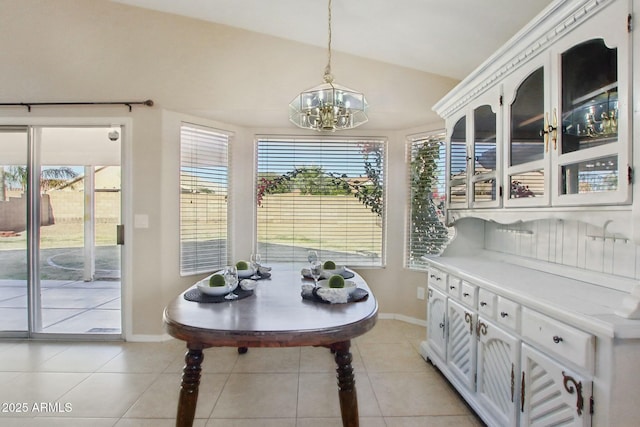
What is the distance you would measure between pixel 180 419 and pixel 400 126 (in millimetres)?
3199

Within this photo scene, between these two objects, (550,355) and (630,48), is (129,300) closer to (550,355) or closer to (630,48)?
(550,355)

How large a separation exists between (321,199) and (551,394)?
2.71 m

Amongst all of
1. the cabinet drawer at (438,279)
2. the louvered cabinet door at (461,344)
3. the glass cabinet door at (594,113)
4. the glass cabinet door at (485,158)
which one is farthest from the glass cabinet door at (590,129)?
the cabinet drawer at (438,279)

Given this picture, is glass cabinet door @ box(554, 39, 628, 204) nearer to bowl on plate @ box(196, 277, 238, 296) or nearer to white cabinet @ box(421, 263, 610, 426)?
white cabinet @ box(421, 263, 610, 426)

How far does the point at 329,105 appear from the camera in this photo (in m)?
2.05

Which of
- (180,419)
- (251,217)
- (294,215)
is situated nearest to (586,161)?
(180,419)

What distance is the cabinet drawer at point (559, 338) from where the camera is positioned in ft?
3.84

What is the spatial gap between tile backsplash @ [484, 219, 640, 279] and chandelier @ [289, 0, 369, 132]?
1.41 m

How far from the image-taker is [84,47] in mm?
2986

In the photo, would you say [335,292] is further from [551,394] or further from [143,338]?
[143,338]

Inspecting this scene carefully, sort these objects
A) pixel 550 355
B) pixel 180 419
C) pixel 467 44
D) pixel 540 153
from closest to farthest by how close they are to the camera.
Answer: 1. pixel 550 355
2. pixel 180 419
3. pixel 540 153
4. pixel 467 44

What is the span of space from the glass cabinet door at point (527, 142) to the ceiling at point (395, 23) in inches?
25.1

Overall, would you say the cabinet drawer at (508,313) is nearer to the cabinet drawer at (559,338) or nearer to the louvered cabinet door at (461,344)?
the cabinet drawer at (559,338)

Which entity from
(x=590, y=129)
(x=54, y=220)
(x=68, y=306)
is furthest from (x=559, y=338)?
(x=68, y=306)
